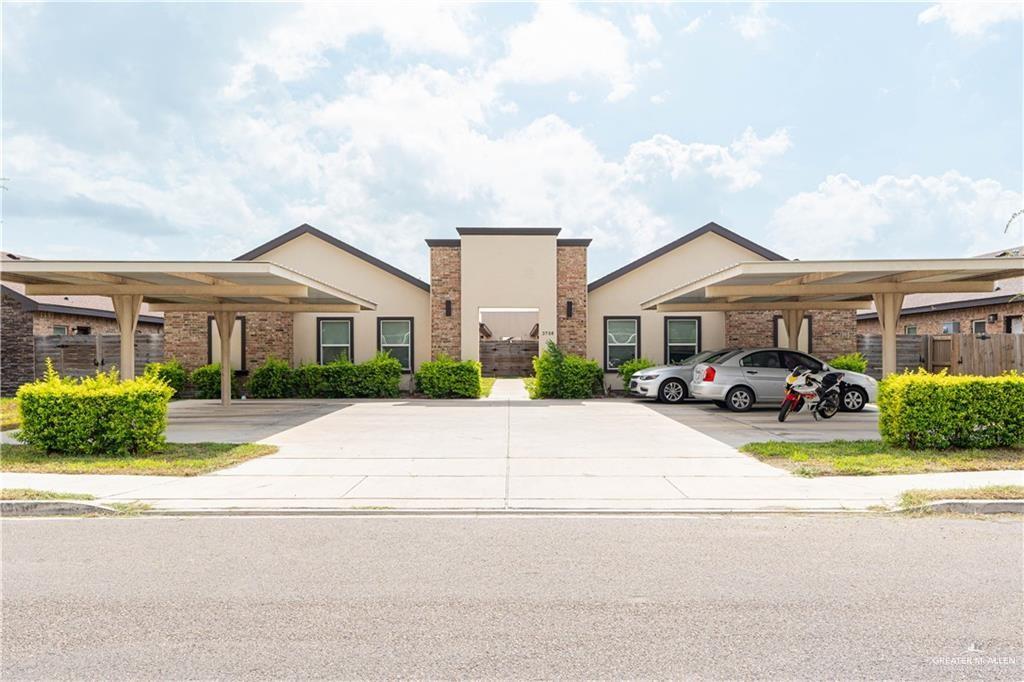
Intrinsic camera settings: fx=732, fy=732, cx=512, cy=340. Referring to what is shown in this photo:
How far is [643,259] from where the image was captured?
2309 centimetres

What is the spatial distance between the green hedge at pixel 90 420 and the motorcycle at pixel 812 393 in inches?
457

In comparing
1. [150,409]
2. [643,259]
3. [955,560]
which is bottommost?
[955,560]

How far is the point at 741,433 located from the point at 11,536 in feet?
36.4

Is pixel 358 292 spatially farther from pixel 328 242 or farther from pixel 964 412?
pixel 964 412

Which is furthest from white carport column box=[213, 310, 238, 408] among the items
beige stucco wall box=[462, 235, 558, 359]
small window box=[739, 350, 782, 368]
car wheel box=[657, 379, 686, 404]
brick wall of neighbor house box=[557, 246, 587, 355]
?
small window box=[739, 350, 782, 368]

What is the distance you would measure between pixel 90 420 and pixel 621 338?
15.9 m

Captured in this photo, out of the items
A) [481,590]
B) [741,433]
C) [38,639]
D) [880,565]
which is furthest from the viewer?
[741,433]

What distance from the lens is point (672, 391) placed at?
1973cm

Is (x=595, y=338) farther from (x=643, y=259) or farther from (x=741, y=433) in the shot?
(x=741, y=433)

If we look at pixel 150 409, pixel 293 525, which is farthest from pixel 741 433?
pixel 150 409

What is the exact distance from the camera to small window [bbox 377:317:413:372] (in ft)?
76.1

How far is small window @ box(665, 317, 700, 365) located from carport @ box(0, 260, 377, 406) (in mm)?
10011

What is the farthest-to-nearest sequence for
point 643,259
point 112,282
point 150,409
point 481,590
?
point 643,259 < point 112,282 < point 150,409 < point 481,590

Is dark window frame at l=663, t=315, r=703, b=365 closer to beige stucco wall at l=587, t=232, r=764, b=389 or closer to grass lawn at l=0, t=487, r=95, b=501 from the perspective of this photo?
beige stucco wall at l=587, t=232, r=764, b=389
